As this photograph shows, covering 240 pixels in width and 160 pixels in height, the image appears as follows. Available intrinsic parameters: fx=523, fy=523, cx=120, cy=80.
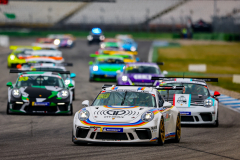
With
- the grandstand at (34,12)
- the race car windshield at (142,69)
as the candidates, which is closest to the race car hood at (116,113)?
the race car windshield at (142,69)

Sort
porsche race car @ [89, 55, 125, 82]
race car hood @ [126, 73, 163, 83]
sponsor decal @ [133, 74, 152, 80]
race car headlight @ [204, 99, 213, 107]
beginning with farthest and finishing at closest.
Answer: porsche race car @ [89, 55, 125, 82], sponsor decal @ [133, 74, 152, 80], race car hood @ [126, 73, 163, 83], race car headlight @ [204, 99, 213, 107]

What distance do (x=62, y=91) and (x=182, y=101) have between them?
11.7 feet

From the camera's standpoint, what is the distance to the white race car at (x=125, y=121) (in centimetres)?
815

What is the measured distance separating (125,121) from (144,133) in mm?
354

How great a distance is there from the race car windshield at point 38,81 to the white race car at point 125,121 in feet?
19.0

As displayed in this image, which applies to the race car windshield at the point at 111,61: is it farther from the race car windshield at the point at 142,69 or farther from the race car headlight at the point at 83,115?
the race car headlight at the point at 83,115

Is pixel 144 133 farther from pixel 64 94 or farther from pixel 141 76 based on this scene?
pixel 141 76

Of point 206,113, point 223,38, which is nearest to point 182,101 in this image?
point 206,113

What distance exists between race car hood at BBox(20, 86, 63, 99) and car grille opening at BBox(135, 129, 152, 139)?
6219 millimetres

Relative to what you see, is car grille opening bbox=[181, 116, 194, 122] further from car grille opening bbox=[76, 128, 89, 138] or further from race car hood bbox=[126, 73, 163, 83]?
race car hood bbox=[126, 73, 163, 83]

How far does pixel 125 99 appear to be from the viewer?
9.20 meters

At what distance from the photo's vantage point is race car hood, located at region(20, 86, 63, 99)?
1395 cm

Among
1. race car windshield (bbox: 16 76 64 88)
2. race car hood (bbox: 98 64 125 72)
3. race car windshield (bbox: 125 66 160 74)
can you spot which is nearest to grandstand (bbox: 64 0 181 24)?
race car hood (bbox: 98 64 125 72)

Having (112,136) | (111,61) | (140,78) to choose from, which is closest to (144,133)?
(112,136)
